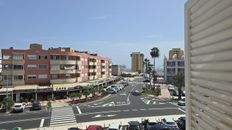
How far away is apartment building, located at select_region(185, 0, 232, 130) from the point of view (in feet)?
9.85

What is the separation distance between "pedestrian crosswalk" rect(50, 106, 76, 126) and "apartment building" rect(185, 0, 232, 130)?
131ft

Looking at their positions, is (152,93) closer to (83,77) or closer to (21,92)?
(83,77)

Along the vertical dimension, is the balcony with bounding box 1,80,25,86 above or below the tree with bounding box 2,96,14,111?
above

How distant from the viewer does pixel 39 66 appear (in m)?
72.0

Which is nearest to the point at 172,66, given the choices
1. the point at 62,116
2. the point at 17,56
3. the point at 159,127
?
the point at 17,56

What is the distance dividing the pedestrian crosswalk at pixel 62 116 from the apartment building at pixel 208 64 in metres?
39.9

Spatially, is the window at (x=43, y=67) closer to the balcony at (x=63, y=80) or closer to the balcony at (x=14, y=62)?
the balcony at (x=63, y=80)

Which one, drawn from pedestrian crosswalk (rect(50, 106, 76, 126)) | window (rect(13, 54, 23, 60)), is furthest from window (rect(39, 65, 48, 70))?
pedestrian crosswalk (rect(50, 106, 76, 126))

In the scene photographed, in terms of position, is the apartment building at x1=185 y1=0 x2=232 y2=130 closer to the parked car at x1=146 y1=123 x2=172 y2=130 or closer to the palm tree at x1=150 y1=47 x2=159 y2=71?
the parked car at x1=146 y1=123 x2=172 y2=130

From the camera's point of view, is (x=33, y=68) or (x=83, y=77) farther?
(x=83, y=77)

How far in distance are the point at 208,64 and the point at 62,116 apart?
46.4 meters

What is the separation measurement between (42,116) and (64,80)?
28.8 metres

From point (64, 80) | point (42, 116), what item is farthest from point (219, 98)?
point (64, 80)

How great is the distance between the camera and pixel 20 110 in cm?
5334
